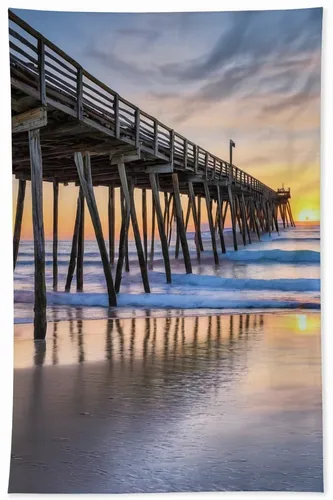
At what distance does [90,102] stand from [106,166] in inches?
75.1

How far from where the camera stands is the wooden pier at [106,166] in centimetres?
552

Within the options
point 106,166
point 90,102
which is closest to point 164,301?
point 90,102

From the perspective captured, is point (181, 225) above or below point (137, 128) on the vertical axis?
below

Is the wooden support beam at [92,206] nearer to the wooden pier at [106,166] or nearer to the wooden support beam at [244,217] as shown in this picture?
the wooden pier at [106,166]

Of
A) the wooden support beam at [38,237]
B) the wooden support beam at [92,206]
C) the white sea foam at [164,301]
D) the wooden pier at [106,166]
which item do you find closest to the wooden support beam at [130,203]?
the wooden pier at [106,166]

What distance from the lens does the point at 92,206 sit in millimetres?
7023

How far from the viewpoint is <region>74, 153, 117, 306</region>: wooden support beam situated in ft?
21.2

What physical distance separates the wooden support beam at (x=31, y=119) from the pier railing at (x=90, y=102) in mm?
118

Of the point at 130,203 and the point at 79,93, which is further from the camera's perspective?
the point at 130,203

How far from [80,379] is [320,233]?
82.8 inches

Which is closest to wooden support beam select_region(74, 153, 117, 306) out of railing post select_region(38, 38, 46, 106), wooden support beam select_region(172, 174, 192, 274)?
wooden support beam select_region(172, 174, 192, 274)

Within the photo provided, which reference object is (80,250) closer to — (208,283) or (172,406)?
(208,283)

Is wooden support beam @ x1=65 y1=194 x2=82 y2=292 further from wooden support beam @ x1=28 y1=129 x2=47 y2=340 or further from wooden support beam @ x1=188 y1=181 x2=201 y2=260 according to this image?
wooden support beam @ x1=188 y1=181 x2=201 y2=260

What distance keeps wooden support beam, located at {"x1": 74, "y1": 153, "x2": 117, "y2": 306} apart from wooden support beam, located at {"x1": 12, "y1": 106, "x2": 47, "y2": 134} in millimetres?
1381
